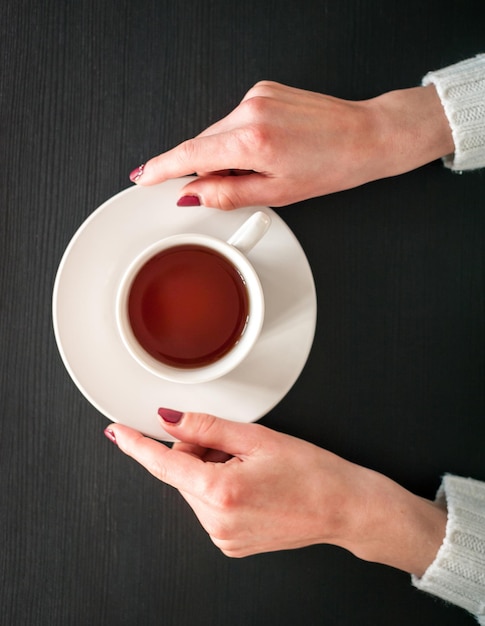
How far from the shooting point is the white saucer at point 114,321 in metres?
1.00

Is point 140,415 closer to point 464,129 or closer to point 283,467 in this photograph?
point 283,467

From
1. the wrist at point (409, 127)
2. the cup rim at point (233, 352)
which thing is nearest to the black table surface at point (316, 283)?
the wrist at point (409, 127)

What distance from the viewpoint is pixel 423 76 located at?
3.58 ft

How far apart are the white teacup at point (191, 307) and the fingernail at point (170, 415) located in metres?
0.06

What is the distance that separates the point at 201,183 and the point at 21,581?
2.51ft

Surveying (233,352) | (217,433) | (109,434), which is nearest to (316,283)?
(233,352)

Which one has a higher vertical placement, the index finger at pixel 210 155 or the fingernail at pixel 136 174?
the index finger at pixel 210 155

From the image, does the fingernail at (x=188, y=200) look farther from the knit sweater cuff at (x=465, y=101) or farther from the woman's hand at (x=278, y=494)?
the knit sweater cuff at (x=465, y=101)

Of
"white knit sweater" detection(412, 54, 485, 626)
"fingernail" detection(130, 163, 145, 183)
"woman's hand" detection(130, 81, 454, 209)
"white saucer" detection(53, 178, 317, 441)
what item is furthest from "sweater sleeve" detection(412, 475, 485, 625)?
"fingernail" detection(130, 163, 145, 183)

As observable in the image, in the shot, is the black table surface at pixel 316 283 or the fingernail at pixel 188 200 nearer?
the fingernail at pixel 188 200

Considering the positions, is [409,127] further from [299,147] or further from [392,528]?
[392,528]

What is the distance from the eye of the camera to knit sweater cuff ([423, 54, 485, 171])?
1016 millimetres

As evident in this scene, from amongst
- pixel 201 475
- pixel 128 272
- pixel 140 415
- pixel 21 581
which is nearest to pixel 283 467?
pixel 201 475

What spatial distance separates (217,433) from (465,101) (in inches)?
26.4
